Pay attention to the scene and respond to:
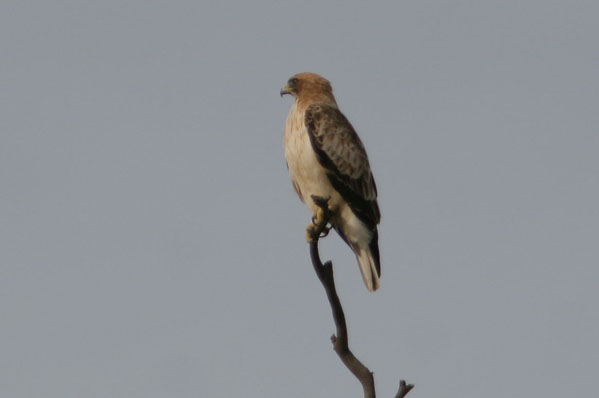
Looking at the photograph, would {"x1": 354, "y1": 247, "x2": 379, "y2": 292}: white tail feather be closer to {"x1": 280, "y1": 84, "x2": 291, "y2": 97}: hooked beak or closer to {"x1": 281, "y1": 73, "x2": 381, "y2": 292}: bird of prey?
{"x1": 281, "y1": 73, "x2": 381, "y2": 292}: bird of prey

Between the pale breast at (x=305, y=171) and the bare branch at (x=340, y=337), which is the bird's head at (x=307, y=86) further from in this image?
the bare branch at (x=340, y=337)

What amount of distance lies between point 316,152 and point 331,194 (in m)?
0.40

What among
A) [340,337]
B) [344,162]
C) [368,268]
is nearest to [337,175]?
[344,162]

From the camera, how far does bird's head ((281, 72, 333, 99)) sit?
10.5 metres

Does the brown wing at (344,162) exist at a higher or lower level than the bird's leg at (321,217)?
higher

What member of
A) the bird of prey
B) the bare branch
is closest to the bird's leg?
the bare branch

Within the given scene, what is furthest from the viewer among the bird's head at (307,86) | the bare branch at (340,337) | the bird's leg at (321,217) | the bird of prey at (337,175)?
the bird's head at (307,86)

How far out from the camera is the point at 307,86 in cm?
1057

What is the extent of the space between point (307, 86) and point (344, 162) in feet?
3.55

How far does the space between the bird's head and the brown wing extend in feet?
1.37

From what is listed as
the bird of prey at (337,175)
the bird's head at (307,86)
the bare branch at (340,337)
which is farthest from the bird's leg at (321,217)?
the bird's head at (307,86)

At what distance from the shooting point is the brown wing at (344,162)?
9.73 m

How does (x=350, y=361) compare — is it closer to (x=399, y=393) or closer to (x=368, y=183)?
(x=399, y=393)

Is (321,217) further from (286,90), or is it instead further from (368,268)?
(286,90)
